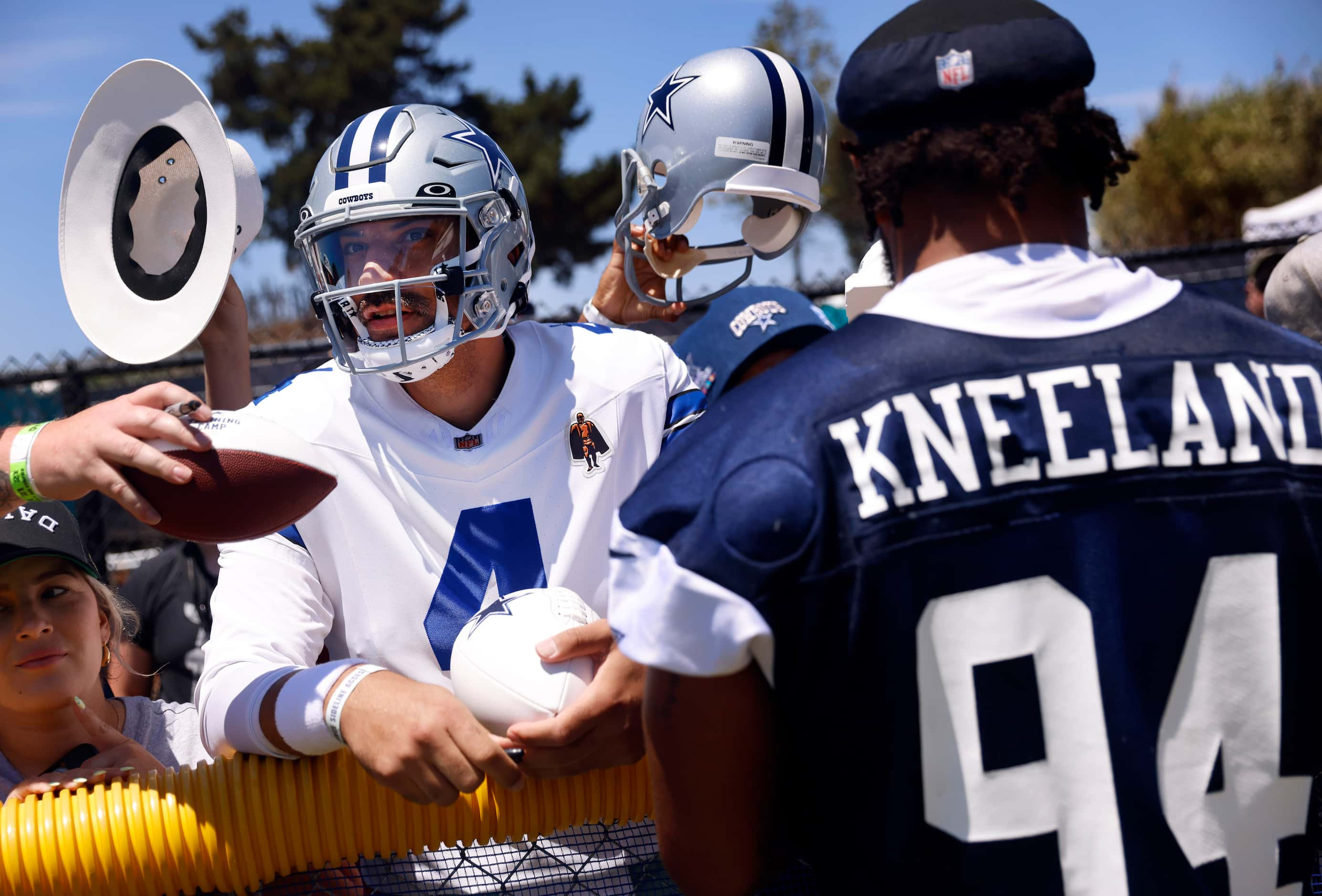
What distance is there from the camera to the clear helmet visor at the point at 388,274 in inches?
100

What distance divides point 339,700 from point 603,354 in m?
1.11

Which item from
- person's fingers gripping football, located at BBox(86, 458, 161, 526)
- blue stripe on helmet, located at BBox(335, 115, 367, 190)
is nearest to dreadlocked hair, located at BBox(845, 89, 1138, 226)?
person's fingers gripping football, located at BBox(86, 458, 161, 526)

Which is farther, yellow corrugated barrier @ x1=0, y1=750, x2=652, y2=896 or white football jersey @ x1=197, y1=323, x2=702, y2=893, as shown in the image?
white football jersey @ x1=197, y1=323, x2=702, y2=893

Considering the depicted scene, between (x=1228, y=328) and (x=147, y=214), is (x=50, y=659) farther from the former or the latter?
(x=1228, y=328)

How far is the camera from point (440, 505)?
96.2 inches

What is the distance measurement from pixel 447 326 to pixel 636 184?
4.27 feet

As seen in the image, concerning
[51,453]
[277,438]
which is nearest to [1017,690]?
[277,438]

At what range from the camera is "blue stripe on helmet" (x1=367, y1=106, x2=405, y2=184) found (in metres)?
2.61

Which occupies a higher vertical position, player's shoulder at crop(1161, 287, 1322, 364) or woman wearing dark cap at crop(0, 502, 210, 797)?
player's shoulder at crop(1161, 287, 1322, 364)

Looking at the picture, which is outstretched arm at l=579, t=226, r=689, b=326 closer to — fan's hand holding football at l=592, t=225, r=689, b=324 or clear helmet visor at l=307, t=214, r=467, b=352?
fan's hand holding football at l=592, t=225, r=689, b=324

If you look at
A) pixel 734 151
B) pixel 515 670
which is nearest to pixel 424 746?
pixel 515 670

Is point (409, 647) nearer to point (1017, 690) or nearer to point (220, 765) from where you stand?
point (220, 765)

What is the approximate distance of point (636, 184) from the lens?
3.63m

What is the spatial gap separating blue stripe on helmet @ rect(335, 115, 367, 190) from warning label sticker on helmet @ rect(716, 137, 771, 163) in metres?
1.09
